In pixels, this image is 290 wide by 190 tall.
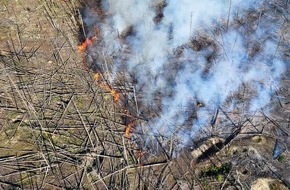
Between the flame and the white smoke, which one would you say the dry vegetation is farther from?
the white smoke

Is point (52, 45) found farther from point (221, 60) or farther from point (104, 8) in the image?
point (221, 60)

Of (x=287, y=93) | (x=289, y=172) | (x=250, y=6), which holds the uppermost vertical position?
(x=250, y=6)

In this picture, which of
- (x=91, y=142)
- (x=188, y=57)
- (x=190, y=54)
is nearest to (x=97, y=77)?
(x=91, y=142)

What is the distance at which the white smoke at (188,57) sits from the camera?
14852mm

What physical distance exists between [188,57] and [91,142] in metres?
5.01

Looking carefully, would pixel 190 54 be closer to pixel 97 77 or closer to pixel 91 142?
pixel 97 77

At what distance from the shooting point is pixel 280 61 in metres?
16.2

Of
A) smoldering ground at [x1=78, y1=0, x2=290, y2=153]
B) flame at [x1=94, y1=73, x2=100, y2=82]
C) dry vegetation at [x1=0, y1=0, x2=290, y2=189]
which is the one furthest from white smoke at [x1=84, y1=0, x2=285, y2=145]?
flame at [x1=94, y1=73, x2=100, y2=82]

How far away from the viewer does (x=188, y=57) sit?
1611 cm

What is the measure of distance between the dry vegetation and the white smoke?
2.10 ft

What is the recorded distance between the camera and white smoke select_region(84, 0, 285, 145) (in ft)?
48.7

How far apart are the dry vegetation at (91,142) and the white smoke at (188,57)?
640 millimetres

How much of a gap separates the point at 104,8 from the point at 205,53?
16.1ft

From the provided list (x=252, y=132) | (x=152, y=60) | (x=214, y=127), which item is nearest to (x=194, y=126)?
(x=214, y=127)
